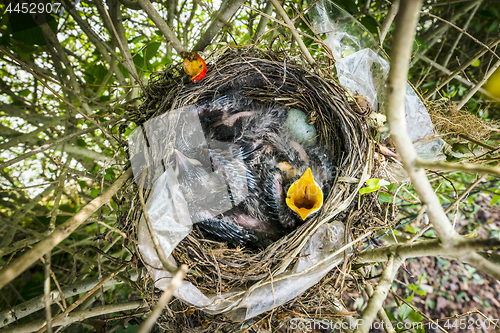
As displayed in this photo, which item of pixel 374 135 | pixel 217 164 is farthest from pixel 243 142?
pixel 374 135

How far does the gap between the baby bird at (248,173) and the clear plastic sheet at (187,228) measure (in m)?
0.01

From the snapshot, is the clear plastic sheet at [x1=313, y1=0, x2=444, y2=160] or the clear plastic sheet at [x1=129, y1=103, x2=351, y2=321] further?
the clear plastic sheet at [x1=313, y1=0, x2=444, y2=160]

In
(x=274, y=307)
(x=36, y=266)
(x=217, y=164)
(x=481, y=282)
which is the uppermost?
(x=217, y=164)

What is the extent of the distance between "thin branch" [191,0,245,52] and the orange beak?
0.10 meters

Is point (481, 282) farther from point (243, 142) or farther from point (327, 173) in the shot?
point (243, 142)

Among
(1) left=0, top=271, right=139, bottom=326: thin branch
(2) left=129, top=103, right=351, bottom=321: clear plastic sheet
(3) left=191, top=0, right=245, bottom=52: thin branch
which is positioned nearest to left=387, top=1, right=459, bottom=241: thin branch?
(2) left=129, top=103, right=351, bottom=321: clear plastic sheet

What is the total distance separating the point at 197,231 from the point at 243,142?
56 centimetres

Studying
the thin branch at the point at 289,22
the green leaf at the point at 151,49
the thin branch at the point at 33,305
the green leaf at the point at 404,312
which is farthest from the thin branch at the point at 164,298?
the green leaf at the point at 151,49

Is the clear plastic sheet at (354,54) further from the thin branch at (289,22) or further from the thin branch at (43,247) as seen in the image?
the thin branch at (43,247)

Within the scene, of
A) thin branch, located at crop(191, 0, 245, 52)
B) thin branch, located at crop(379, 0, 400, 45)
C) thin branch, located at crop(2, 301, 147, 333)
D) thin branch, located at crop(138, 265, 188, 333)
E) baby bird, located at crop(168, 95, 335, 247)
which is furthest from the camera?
baby bird, located at crop(168, 95, 335, 247)

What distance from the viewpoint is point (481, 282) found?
81.9 inches

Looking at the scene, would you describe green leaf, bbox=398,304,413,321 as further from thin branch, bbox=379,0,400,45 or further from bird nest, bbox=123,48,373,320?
thin branch, bbox=379,0,400,45

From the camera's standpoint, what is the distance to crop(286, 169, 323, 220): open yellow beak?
1.17 meters

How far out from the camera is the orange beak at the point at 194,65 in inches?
41.9
